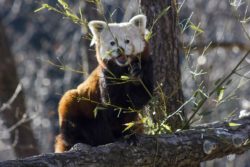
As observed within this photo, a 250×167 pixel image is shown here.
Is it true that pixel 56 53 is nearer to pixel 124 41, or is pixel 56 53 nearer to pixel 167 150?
pixel 124 41

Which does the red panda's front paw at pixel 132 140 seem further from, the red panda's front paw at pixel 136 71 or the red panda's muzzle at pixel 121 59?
the red panda's muzzle at pixel 121 59

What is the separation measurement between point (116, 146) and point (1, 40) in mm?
4963

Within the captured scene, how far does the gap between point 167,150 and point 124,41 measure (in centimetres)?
111

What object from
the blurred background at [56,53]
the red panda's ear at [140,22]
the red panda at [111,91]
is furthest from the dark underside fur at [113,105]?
the blurred background at [56,53]

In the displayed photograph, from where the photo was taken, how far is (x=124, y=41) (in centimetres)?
547

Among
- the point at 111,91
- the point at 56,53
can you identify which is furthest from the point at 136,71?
the point at 56,53

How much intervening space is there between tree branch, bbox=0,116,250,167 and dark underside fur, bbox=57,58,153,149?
0.49m

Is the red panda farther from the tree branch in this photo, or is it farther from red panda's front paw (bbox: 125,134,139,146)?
the tree branch

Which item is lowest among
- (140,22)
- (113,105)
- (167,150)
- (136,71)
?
(167,150)

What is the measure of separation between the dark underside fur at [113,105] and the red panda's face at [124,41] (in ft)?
0.25

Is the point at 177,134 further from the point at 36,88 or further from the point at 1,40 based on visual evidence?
the point at 36,88

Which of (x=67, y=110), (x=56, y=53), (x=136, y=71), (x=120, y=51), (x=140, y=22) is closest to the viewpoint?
(x=120, y=51)

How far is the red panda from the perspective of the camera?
5316 mm

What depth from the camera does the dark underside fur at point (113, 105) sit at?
17.4 feet
